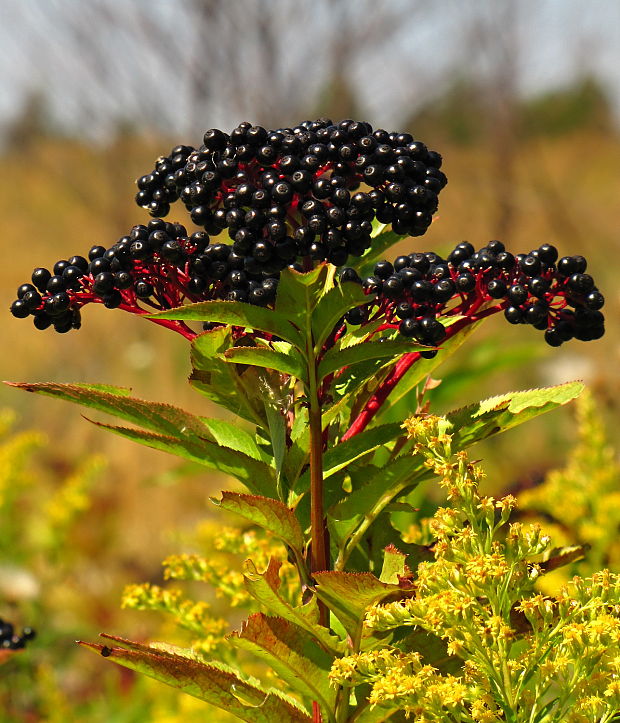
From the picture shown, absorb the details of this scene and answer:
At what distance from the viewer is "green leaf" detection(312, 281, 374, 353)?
0.82 m

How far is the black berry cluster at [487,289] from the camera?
824mm

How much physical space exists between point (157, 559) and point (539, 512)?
367 cm

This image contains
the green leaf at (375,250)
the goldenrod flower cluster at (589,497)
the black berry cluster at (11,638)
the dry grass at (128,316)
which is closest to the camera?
the green leaf at (375,250)

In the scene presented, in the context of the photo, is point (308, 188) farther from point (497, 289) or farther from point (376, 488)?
point (376, 488)

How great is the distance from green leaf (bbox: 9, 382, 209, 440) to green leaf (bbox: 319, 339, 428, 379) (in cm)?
18

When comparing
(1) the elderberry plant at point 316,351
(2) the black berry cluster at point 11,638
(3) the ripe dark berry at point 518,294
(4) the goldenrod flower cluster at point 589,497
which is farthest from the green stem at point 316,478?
(4) the goldenrod flower cluster at point 589,497

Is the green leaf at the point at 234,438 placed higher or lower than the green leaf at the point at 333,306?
lower

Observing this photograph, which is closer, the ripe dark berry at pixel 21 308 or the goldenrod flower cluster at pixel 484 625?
the goldenrod flower cluster at pixel 484 625

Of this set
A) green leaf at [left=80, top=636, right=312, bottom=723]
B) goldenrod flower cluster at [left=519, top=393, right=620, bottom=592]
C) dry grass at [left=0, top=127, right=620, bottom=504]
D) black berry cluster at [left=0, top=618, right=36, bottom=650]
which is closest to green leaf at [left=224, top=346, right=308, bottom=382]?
green leaf at [left=80, top=636, right=312, bottom=723]

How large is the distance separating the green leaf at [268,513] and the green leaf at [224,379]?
12 cm

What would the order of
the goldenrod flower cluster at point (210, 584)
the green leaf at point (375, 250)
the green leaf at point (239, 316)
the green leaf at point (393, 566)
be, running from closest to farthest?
the green leaf at point (239, 316) < the green leaf at point (393, 566) < the green leaf at point (375, 250) < the goldenrod flower cluster at point (210, 584)

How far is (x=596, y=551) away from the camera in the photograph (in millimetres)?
1824

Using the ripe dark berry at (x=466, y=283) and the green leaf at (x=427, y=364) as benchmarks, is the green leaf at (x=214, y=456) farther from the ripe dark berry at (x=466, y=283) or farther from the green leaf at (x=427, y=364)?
the ripe dark berry at (x=466, y=283)

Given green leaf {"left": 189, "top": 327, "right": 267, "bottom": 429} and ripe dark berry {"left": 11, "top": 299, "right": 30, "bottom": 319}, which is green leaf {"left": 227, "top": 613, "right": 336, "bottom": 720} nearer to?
green leaf {"left": 189, "top": 327, "right": 267, "bottom": 429}
